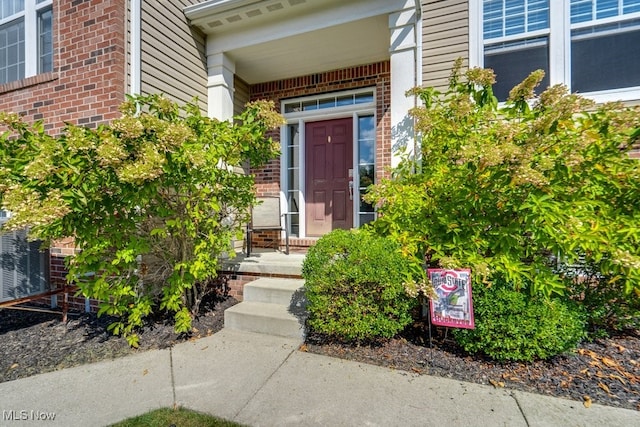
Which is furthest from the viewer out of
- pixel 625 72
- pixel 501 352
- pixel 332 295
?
pixel 625 72

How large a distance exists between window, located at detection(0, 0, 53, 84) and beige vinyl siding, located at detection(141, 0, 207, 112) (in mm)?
1507

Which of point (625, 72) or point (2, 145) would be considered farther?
point (625, 72)

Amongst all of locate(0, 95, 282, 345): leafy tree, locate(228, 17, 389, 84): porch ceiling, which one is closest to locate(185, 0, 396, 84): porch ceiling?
locate(228, 17, 389, 84): porch ceiling

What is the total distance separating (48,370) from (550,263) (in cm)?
423

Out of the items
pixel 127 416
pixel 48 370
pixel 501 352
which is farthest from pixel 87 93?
pixel 501 352

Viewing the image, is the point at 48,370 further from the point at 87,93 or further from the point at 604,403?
the point at 604,403

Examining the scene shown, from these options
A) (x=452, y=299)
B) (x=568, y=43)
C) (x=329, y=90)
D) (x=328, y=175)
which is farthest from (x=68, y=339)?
(x=568, y=43)

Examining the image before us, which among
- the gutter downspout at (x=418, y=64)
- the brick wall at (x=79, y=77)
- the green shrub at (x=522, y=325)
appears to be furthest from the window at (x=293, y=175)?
the green shrub at (x=522, y=325)

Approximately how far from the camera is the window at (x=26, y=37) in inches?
161

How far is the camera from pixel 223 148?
116 inches

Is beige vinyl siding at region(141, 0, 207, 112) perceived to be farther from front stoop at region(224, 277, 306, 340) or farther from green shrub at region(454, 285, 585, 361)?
green shrub at region(454, 285, 585, 361)

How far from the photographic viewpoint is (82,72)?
12.0 feet

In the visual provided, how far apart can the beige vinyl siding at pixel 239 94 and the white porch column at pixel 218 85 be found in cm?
58

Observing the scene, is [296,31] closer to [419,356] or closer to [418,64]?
[418,64]
